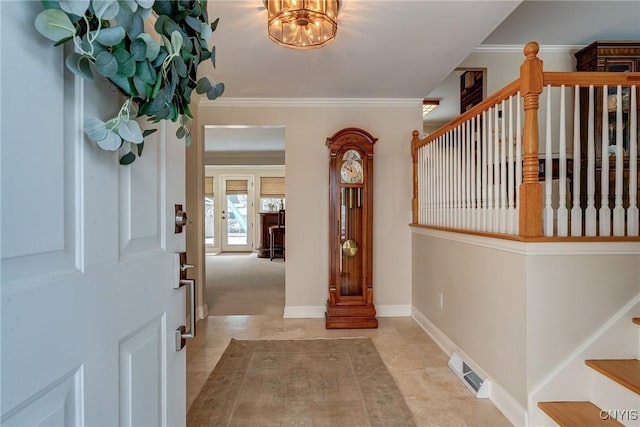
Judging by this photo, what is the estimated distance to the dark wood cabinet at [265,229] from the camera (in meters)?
8.69

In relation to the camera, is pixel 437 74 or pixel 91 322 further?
pixel 437 74

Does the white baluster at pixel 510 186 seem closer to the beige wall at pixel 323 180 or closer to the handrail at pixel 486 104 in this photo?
the handrail at pixel 486 104

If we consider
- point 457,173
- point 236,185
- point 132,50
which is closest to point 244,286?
point 457,173

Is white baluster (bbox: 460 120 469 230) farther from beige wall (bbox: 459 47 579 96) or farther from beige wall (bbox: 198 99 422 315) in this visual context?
beige wall (bbox: 459 47 579 96)

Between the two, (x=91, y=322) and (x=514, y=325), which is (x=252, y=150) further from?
(x=91, y=322)

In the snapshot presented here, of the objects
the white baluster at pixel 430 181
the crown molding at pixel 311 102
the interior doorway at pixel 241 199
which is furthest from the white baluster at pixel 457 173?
the interior doorway at pixel 241 199

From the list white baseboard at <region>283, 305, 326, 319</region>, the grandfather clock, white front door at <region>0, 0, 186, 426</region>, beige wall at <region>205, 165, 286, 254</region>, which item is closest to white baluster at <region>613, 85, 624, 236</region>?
the grandfather clock

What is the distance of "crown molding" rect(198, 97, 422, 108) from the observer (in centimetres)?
366

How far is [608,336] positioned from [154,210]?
7.06 ft

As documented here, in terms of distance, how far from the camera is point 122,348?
76cm

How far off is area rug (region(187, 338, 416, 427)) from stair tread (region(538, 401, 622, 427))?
0.67m

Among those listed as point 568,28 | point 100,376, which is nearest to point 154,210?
point 100,376

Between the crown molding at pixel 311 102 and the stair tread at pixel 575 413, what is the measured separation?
2.92m

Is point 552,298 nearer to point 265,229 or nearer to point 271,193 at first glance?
point 265,229
